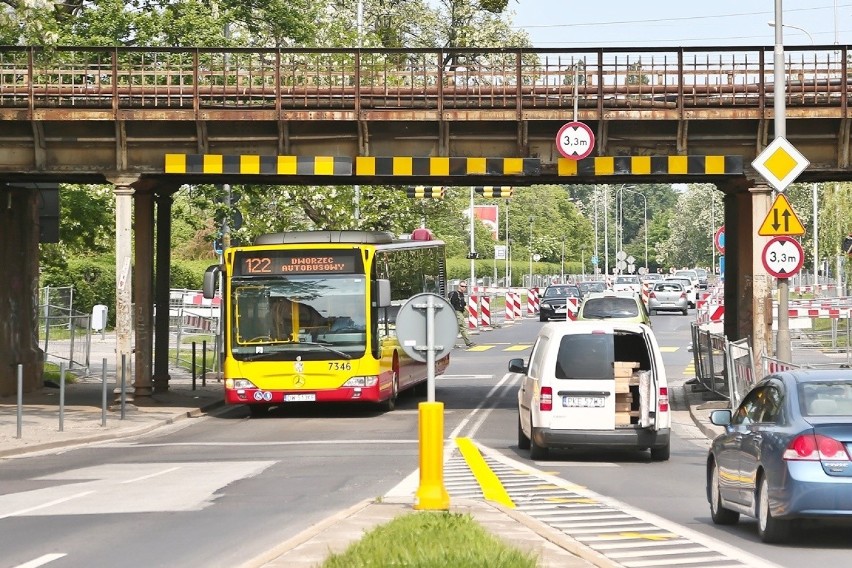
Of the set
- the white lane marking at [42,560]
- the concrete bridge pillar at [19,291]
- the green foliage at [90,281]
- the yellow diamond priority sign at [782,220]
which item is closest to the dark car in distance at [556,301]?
the green foliage at [90,281]

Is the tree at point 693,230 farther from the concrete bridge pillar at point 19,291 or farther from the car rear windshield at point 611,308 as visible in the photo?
the concrete bridge pillar at point 19,291

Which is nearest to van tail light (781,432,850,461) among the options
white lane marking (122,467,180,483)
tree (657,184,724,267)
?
white lane marking (122,467,180,483)

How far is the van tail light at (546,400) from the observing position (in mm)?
19000

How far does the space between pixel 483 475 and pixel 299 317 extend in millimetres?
10927

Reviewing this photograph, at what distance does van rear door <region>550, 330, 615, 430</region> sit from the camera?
62.4 ft

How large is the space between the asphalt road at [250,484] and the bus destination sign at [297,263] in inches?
105

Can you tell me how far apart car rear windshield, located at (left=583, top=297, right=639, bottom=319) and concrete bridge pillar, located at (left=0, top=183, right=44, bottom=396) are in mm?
14090

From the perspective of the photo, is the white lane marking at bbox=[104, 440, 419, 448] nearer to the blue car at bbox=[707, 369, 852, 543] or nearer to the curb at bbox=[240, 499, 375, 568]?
the curb at bbox=[240, 499, 375, 568]

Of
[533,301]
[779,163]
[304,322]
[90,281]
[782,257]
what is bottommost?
[533,301]

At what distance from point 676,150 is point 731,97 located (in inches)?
53.4

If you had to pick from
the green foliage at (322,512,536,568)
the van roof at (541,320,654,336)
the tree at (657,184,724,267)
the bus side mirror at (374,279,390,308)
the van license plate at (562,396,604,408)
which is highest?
the tree at (657,184,724,267)

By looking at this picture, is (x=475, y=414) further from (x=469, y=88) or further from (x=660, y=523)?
(x=660, y=523)

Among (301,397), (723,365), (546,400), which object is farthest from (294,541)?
(723,365)

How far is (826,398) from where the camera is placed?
11.9 meters
